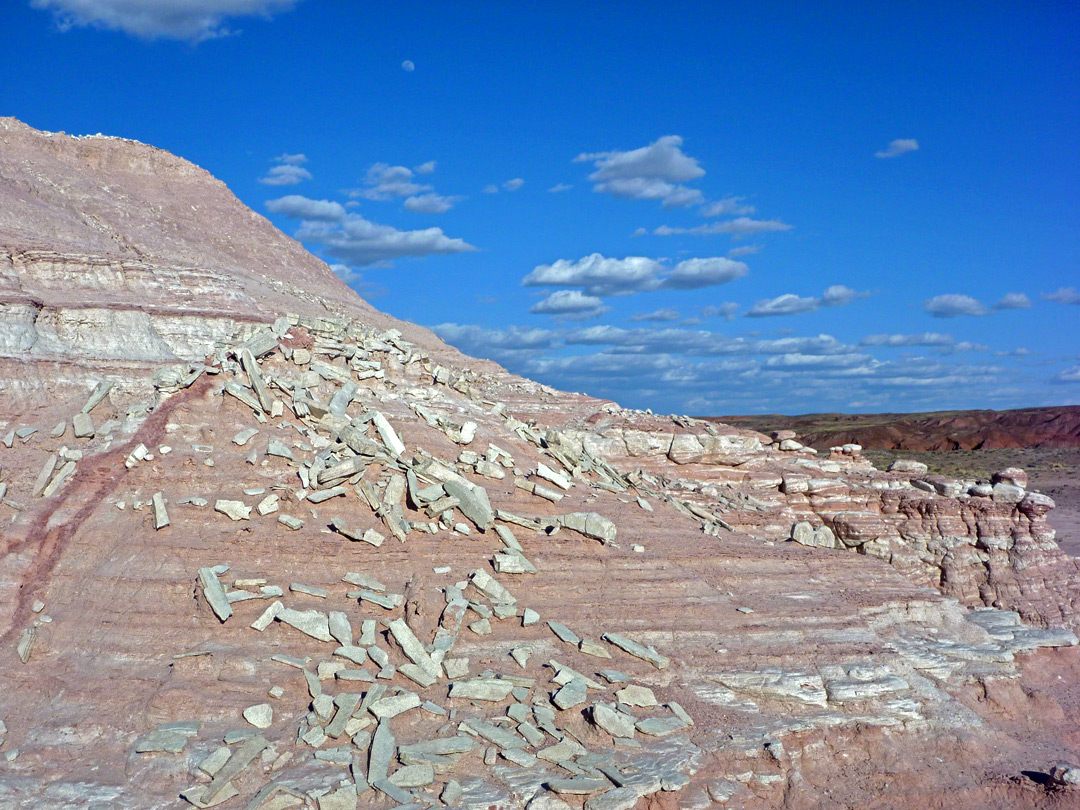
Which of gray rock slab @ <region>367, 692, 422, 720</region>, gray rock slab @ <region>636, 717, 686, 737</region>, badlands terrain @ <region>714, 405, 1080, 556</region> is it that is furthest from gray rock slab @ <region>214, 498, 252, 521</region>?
badlands terrain @ <region>714, 405, 1080, 556</region>

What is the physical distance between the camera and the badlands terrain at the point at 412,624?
28.1ft

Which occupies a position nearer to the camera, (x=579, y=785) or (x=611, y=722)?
(x=579, y=785)

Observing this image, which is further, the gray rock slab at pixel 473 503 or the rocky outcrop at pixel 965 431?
the rocky outcrop at pixel 965 431

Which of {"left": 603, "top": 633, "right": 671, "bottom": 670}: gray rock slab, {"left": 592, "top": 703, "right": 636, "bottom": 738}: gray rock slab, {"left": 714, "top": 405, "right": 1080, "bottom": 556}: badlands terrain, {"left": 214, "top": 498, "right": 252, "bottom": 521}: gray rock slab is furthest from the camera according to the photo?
{"left": 714, "top": 405, "right": 1080, "bottom": 556}: badlands terrain

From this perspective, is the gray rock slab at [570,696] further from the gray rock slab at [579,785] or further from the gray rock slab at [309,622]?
the gray rock slab at [309,622]

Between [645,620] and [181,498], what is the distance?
6444 mm

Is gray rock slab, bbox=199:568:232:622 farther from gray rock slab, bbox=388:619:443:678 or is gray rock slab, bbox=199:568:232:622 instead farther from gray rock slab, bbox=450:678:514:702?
gray rock slab, bbox=450:678:514:702

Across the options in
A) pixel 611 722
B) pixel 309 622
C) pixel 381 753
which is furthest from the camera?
pixel 309 622

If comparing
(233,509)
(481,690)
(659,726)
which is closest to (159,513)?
(233,509)

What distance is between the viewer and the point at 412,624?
9.99m

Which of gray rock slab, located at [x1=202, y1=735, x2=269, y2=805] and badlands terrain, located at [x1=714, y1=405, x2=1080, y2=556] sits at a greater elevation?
badlands terrain, located at [x1=714, y1=405, x2=1080, y2=556]

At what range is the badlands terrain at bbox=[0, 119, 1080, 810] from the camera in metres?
8.55

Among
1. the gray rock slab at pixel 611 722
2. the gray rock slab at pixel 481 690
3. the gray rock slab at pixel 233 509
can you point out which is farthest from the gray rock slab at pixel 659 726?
the gray rock slab at pixel 233 509

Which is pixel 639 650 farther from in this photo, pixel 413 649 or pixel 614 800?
pixel 413 649
